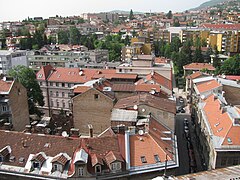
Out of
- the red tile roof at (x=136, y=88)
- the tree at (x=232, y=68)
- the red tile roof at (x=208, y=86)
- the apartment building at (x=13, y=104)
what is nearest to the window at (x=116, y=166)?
the red tile roof at (x=136, y=88)

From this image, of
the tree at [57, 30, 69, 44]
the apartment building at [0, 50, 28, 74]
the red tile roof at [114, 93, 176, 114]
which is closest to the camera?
the red tile roof at [114, 93, 176, 114]

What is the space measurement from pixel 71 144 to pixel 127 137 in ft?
19.7

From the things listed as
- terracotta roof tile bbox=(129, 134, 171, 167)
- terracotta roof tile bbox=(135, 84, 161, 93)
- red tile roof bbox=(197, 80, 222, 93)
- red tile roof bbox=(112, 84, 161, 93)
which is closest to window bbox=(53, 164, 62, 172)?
terracotta roof tile bbox=(129, 134, 171, 167)

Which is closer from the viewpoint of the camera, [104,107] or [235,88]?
[104,107]

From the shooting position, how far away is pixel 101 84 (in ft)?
169

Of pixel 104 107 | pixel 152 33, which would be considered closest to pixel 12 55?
pixel 104 107

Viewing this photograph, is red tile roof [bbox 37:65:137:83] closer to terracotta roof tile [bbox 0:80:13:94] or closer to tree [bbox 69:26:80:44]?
terracotta roof tile [bbox 0:80:13:94]

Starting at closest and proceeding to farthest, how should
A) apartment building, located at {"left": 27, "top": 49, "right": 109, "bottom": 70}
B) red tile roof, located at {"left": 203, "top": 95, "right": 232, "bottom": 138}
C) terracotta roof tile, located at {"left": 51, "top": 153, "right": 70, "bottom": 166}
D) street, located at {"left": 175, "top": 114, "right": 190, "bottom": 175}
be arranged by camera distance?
1. terracotta roof tile, located at {"left": 51, "top": 153, "right": 70, "bottom": 166}
2. red tile roof, located at {"left": 203, "top": 95, "right": 232, "bottom": 138}
3. street, located at {"left": 175, "top": 114, "right": 190, "bottom": 175}
4. apartment building, located at {"left": 27, "top": 49, "right": 109, "bottom": 70}

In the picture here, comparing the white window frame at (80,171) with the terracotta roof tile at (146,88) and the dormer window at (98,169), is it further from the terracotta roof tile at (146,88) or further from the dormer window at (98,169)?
the terracotta roof tile at (146,88)

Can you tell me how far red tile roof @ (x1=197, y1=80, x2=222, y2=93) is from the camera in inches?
2224

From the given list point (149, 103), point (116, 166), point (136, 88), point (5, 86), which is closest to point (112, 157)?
point (116, 166)

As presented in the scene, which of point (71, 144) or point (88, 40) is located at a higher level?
point (88, 40)

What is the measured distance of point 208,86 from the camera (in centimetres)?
5853

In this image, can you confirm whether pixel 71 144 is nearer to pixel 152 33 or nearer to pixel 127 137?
pixel 127 137
